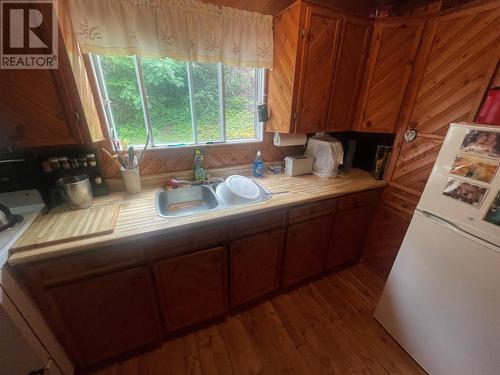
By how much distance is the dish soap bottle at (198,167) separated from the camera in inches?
61.4

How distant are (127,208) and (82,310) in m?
0.54

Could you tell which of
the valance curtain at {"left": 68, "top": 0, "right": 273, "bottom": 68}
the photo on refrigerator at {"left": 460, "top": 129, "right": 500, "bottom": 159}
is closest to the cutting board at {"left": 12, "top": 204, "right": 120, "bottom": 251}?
the valance curtain at {"left": 68, "top": 0, "right": 273, "bottom": 68}

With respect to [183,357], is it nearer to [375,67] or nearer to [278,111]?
[278,111]

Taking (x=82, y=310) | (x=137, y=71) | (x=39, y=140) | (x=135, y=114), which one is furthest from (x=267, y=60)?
(x=82, y=310)

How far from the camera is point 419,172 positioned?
1450 millimetres

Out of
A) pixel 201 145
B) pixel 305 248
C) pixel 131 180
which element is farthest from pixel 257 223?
pixel 131 180

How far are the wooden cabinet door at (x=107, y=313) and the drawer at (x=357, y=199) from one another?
139 cm

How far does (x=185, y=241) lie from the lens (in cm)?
112

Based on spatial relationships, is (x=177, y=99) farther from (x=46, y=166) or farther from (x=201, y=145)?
(x=46, y=166)

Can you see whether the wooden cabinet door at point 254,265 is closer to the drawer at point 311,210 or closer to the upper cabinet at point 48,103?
the drawer at point 311,210

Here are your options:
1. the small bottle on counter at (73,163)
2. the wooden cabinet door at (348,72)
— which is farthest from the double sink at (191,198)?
the wooden cabinet door at (348,72)

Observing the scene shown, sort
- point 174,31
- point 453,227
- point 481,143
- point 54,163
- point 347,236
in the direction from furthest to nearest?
point 347,236 → point 174,31 → point 54,163 → point 453,227 → point 481,143

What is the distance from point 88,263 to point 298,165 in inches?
60.2

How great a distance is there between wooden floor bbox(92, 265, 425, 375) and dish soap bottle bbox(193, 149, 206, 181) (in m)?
1.09
